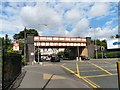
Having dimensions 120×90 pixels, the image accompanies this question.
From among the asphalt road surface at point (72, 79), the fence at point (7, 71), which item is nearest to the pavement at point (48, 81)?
the asphalt road surface at point (72, 79)

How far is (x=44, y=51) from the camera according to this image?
5974 inches

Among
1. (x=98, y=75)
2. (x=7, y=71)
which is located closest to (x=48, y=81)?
(x=7, y=71)

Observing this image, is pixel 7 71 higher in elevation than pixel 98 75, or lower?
higher

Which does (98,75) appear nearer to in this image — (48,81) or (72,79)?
(72,79)

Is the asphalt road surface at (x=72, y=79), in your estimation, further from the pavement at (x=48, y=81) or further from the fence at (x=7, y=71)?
the fence at (x=7, y=71)

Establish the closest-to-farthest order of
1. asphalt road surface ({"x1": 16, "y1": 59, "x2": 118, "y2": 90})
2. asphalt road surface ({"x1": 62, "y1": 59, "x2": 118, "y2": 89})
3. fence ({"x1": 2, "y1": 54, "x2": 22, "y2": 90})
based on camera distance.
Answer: fence ({"x1": 2, "y1": 54, "x2": 22, "y2": 90}), asphalt road surface ({"x1": 16, "y1": 59, "x2": 118, "y2": 90}), asphalt road surface ({"x1": 62, "y1": 59, "x2": 118, "y2": 89})

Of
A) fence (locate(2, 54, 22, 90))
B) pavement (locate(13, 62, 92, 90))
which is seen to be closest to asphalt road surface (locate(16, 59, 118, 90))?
pavement (locate(13, 62, 92, 90))

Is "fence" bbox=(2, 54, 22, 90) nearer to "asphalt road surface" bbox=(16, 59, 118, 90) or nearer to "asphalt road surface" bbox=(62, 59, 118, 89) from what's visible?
"asphalt road surface" bbox=(16, 59, 118, 90)

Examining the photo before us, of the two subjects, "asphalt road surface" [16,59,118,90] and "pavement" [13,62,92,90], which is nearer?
"pavement" [13,62,92,90]

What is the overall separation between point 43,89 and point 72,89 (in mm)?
1385

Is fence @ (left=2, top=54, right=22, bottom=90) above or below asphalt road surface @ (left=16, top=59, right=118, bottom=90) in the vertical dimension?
above

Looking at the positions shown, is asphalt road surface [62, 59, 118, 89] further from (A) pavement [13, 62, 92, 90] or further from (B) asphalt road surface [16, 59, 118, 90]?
(A) pavement [13, 62, 92, 90]

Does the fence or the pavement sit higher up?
the fence

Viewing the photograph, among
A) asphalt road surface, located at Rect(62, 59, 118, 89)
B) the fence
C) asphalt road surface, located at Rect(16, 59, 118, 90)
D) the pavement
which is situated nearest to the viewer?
the fence
